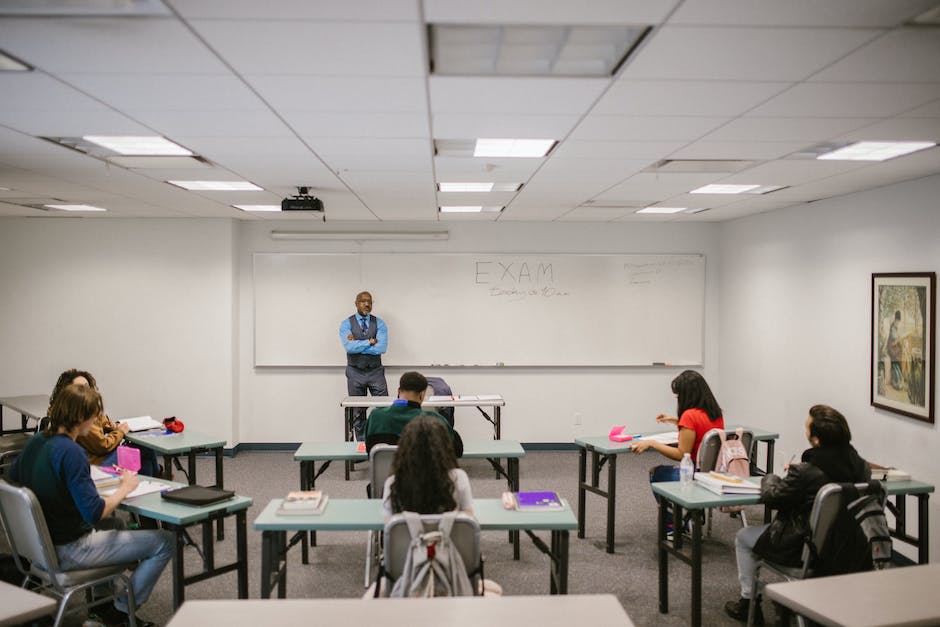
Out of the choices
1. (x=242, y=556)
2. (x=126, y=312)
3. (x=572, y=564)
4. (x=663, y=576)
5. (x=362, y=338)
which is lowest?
(x=572, y=564)

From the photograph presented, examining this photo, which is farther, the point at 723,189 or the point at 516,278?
the point at 516,278

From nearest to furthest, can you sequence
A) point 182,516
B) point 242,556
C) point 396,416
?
point 182,516 → point 242,556 → point 396,416

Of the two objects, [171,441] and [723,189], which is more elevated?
[723,189]

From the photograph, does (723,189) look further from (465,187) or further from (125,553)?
(125,553)

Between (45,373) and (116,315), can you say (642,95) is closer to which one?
(116,315)

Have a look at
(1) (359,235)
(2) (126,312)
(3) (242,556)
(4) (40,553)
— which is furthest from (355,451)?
(2) (126,312)

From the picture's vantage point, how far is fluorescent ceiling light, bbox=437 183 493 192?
15.7 feet

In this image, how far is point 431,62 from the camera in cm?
220

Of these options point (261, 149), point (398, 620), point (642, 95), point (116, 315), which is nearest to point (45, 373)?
point (116, 315)

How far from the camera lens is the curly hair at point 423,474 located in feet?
8.07

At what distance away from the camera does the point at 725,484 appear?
3.44 meters

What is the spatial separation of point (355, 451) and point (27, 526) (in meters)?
1.92

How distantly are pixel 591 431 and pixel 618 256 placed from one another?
2.13 m

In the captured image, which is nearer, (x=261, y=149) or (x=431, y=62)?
(x=431, y=62)
